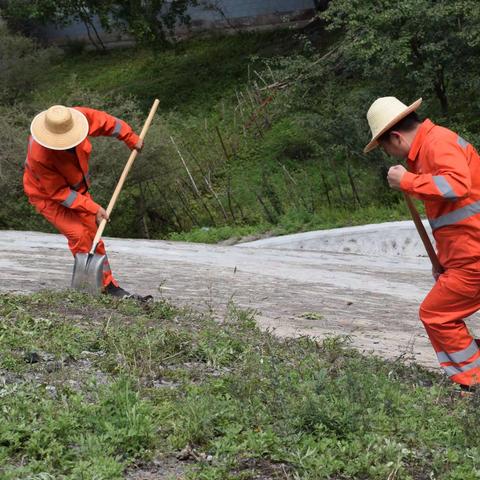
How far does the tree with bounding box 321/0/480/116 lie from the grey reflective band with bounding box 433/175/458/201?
10.6 metres

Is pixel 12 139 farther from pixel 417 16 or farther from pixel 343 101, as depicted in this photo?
pixel 417 16

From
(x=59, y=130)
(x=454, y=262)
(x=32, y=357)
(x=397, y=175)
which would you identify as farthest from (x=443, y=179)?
(x=59, y=130)

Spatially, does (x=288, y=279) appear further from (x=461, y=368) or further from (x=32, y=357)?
(x=32, y=357)

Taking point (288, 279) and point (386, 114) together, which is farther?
point (288, 279)

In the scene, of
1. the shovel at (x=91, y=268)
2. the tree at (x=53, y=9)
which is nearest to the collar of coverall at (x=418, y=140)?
the shovel at (x=91, y=268)

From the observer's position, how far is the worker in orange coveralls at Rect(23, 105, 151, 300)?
22.9ft

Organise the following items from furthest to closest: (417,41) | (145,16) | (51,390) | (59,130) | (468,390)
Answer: (145,16), (417,41), (59,130), (468,390), (51,390)

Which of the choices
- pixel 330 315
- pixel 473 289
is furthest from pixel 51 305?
pixel 473 289

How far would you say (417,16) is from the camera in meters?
15.4

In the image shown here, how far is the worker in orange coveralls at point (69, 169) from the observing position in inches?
274

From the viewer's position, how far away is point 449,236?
203 inches

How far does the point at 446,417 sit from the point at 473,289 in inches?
42.3

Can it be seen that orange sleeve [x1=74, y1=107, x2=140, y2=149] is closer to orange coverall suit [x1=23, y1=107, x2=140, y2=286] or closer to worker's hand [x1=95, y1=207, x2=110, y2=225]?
orange coverall suit [x1=23, y1=107, x2=140, y2=286]

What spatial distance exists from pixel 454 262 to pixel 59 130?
10.9 feet
